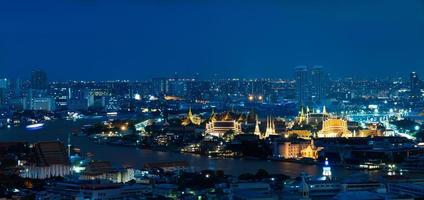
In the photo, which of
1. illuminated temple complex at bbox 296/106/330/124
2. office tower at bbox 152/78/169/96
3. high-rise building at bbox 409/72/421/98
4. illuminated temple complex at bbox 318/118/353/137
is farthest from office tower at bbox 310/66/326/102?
illuminated temple complex at bbox 318/118/353/137

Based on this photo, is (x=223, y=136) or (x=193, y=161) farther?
(x=223, y=136)

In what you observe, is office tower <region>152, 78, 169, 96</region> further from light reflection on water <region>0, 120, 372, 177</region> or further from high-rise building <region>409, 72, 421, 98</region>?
light reflection on water <region>0, 120, 372, 177</region>

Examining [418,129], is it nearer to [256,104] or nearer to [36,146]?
[36,146]

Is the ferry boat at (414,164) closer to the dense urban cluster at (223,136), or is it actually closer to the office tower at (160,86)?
the dense urban cluster at (223,136)

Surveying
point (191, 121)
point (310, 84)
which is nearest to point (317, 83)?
point (310, 84)

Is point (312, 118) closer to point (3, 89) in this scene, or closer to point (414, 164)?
point (414, 164)

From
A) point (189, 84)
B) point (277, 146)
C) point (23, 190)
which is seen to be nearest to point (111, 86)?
point (189, 84)
